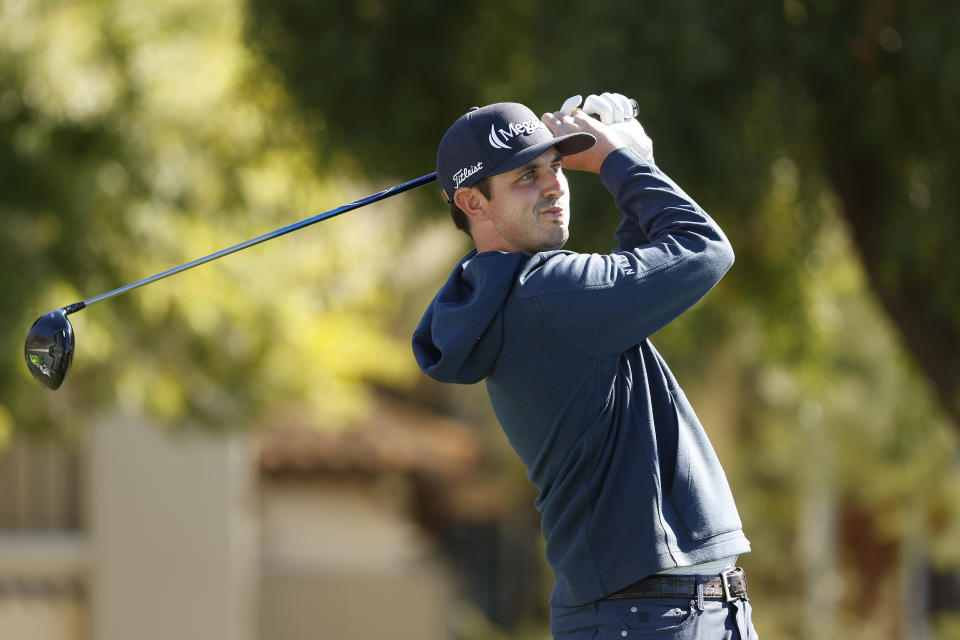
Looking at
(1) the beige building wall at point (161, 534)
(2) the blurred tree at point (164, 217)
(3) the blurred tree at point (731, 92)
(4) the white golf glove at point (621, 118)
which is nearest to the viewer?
(4) the white golf glove at point (621, 118)

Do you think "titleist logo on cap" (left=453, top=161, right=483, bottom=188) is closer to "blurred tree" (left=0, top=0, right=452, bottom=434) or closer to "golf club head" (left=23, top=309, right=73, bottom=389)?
"golf club head" (left=23, top=309, right=73, bottom=389)

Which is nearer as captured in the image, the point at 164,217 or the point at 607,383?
the point at 607,383

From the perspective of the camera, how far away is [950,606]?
64.8ft

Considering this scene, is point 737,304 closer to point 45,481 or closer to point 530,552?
point 45,481

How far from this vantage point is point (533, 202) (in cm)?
301

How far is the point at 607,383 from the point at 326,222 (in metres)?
6.51

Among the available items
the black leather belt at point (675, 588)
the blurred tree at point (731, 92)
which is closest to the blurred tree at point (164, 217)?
the blurred tree at point (731, 92)

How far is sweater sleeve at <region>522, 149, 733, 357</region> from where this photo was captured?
2781 mm

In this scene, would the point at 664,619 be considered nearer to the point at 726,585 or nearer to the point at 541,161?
the point at 726,585

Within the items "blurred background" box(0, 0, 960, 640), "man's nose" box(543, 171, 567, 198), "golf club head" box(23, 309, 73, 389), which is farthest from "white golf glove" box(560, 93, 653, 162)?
"blurred background" box(0, 0, 960, 640)

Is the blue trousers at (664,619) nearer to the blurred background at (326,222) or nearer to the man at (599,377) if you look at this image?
the man at (599,377)

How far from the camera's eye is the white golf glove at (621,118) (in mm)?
3117

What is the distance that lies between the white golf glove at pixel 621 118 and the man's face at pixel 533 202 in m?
0.18

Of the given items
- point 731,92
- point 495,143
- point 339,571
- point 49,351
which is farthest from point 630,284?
point 339,571
